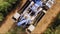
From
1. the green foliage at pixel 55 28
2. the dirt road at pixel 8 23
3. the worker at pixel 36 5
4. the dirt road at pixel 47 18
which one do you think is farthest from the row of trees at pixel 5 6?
the green foliage at pixel 55 28

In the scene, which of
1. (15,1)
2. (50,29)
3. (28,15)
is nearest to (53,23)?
(50,29)

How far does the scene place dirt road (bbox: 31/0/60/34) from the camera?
444 centimetres

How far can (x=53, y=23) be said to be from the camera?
4383mm

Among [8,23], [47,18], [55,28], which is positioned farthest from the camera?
[8,23]

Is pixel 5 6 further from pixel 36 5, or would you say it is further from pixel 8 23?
pixel 36 5

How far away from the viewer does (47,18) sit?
4.46m

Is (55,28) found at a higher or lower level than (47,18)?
lower

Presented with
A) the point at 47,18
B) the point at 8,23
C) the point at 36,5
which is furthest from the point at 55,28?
the point at 8,23

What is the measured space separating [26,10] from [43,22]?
1.04ft

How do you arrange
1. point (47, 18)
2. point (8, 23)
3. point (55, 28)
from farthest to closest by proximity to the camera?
point (8, 23) → point (47, 18) → point (55, 28)

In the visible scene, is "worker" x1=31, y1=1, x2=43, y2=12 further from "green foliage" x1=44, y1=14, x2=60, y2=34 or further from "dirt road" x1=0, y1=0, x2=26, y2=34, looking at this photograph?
"green foliage" x1=44, y1=14, x2=60, y2=34

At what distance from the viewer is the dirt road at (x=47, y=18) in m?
4.44

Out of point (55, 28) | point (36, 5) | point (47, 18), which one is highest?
point (36, 5)

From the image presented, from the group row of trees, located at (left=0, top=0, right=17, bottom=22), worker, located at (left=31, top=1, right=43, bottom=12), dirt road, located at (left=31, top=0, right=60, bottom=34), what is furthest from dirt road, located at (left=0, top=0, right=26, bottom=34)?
dirt road, located at (left=31, top=0, right=60, bottom=34)
